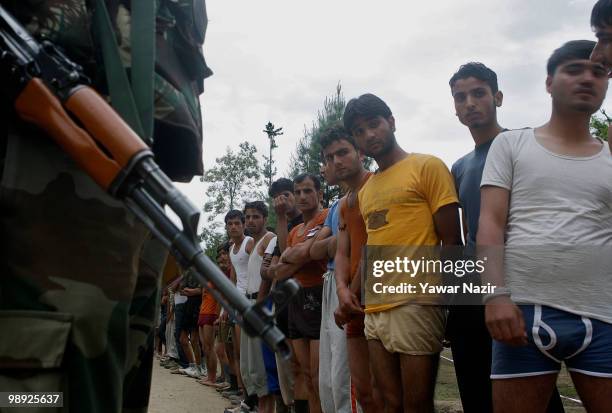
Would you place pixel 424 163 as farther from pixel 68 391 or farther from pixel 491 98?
pixel 68 391

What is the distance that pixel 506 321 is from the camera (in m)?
2.25

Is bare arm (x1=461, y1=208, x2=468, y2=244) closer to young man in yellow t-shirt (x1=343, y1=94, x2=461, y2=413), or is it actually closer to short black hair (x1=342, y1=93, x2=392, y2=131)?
young man in yellow t-shirt (x1=343, y1=94, x2=461, y2=413)

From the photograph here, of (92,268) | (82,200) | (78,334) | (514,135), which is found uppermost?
(514,135)

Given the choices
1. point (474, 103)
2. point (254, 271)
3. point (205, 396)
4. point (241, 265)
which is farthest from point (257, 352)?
point (474, 103)

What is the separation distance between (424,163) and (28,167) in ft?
7.63

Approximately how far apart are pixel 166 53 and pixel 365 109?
2.00 meters

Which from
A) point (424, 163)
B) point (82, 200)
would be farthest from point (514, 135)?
point (82, 200)

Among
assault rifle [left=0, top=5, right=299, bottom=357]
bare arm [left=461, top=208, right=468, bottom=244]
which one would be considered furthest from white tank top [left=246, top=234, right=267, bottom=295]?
assault rifle [left=0, top=5, right=299, bottom=357]

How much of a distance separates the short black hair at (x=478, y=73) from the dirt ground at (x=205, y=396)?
2819 mm

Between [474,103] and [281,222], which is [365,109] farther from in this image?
[281,222]

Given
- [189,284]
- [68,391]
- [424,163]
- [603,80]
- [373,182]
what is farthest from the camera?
[189,284]

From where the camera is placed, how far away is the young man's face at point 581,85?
8.03ft

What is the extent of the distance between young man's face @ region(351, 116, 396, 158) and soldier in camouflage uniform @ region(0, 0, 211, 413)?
6.87ft

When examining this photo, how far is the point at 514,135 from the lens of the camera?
8.58 ft
